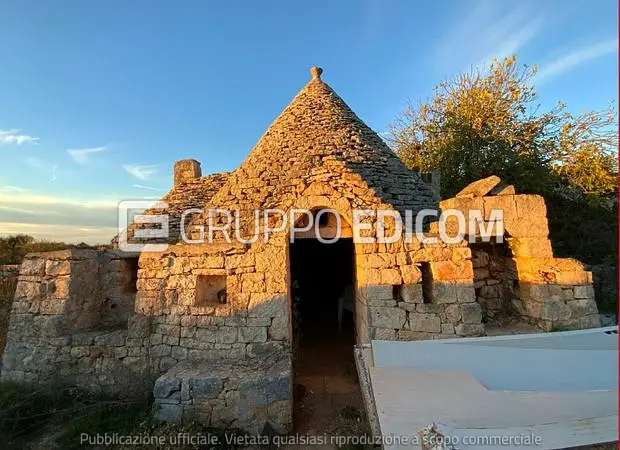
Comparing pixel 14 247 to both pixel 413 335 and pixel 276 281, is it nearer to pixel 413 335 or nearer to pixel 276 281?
pixel 276 281

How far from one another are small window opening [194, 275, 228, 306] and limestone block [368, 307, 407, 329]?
6.72ft

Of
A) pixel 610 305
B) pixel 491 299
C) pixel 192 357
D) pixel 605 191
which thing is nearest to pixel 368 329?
pixel 491 299

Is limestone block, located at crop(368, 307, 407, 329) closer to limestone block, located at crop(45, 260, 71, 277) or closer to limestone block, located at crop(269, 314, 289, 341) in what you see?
limestone block, located at crop(269, 314, 289, 341)

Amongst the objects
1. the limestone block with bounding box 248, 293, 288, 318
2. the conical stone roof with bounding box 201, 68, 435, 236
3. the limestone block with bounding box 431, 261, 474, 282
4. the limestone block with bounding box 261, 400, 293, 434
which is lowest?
the limestone block with bounding box 261, 400, 293, 434

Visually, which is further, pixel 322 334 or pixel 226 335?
A: pixel 322 334

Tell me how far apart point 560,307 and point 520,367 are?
6.57 ft

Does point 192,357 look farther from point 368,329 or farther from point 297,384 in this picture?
point 368,329

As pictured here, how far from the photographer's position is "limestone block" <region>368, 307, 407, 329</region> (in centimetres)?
410

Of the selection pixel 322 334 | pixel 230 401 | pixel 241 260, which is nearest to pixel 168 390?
pixel 230 401

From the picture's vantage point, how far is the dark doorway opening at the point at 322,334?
172 inches

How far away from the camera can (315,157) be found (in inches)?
272

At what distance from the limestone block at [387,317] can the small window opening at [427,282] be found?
1.29 feet

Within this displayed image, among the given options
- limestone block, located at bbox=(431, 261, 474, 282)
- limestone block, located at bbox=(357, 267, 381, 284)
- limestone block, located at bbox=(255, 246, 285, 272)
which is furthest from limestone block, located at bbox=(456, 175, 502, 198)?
limestone block, located at bbox=(255, 246, 285, 272)

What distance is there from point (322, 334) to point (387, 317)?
339 cm
